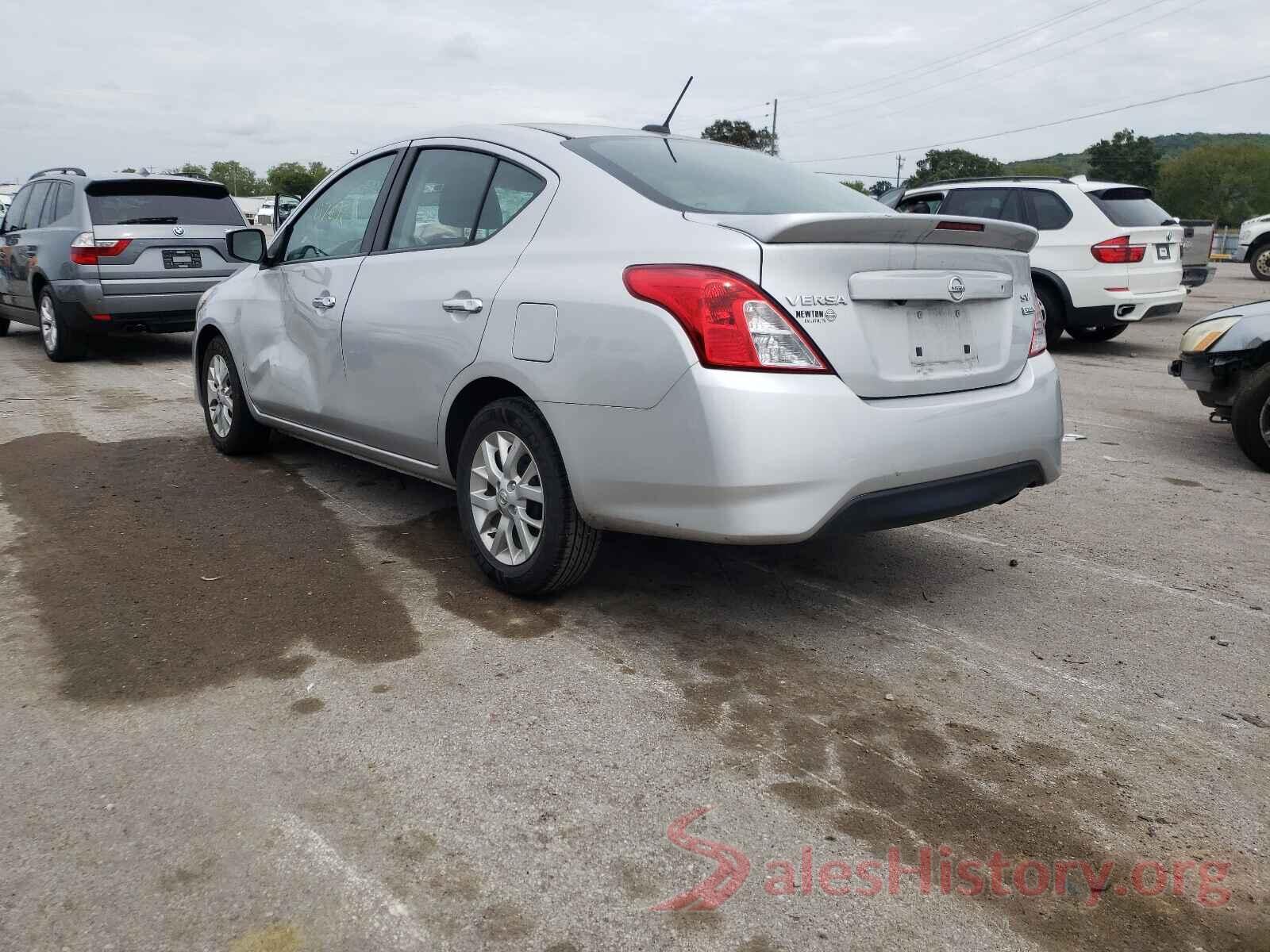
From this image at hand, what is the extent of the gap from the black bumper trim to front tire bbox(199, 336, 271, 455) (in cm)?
369

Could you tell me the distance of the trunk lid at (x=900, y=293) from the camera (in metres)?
3.09

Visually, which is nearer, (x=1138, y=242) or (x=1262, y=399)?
(x=1262, y=399)

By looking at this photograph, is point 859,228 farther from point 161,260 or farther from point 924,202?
point 924,202

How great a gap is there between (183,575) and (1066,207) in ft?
31.0

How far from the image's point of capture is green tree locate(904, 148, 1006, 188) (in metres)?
95.2

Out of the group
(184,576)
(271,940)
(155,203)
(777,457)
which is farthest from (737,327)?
(155,203)

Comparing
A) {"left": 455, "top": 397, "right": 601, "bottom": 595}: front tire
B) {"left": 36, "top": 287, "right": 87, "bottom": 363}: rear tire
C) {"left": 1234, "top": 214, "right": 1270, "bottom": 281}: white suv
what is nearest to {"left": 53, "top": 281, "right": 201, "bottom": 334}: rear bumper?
{"left": 36, "top": 287, "right": 87, "bottom": 363}: rear tire

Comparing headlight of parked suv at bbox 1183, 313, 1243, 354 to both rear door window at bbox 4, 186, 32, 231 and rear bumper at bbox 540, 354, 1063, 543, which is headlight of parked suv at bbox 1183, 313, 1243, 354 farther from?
rear door window at bbox 4, 186, 32, 231

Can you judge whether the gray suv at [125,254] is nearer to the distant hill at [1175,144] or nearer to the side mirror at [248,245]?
the side mirror at [248,245]

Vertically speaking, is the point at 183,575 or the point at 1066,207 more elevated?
the point at 1066,207

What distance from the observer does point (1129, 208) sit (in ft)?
34.8

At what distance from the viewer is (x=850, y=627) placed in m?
3.65

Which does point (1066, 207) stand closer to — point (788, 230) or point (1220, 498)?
point (1220, 498)

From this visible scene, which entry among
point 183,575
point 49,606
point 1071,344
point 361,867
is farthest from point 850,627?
point 1071,344
